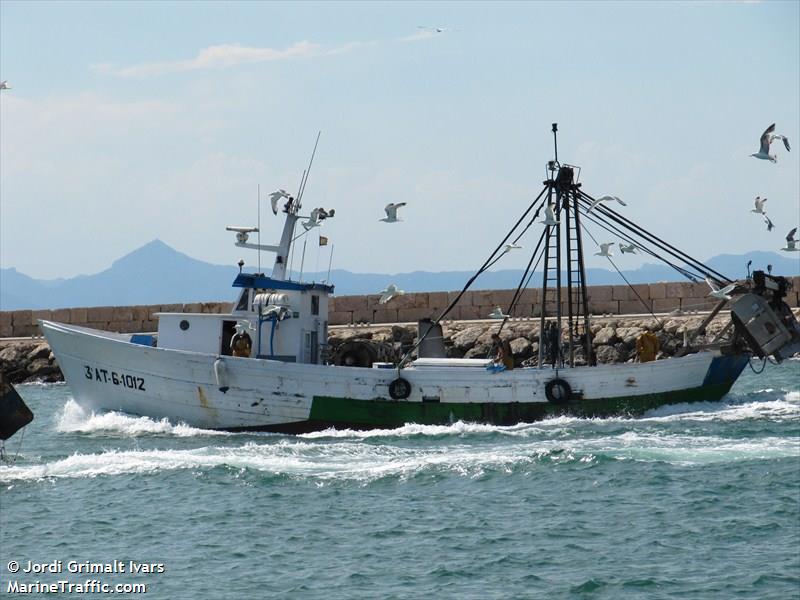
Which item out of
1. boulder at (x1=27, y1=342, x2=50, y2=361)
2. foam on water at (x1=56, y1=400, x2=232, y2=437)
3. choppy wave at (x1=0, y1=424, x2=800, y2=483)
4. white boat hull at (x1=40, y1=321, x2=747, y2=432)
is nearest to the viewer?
choppy wave at (x1=0, y1=424, x2=800, y2=483)

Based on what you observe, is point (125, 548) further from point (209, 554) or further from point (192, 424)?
point (192, 424)

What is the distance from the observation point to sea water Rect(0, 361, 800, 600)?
15477 mm

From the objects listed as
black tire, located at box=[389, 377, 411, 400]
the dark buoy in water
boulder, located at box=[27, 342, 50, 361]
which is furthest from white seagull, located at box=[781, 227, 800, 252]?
boulder, located at box=[27, 342, 50, 361]

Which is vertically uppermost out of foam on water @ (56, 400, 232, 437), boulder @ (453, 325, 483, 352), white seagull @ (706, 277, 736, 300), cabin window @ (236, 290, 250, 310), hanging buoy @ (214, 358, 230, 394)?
white seagull @ (706, 277, 736, 300)

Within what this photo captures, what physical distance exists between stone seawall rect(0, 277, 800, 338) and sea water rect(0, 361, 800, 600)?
58.8ft

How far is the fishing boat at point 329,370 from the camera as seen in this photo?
81.7 ft

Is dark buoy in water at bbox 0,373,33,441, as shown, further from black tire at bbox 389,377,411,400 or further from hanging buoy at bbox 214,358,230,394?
black tire at bbox 389,377,411,400

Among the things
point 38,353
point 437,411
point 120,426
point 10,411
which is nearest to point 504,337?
point 38,353

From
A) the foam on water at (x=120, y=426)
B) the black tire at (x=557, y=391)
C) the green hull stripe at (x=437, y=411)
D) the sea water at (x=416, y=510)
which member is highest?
the black tire at (x=557, y=391)

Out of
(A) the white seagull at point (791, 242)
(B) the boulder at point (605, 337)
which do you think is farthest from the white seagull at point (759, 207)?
(B) the boulder at point (605, 337)

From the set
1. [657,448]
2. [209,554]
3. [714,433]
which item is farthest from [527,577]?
[714,433]

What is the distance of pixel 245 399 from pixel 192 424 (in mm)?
1139

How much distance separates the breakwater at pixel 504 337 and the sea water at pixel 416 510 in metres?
13.6

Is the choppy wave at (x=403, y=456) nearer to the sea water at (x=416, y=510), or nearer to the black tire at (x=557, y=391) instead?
the sea water at (x=416, y=510)
